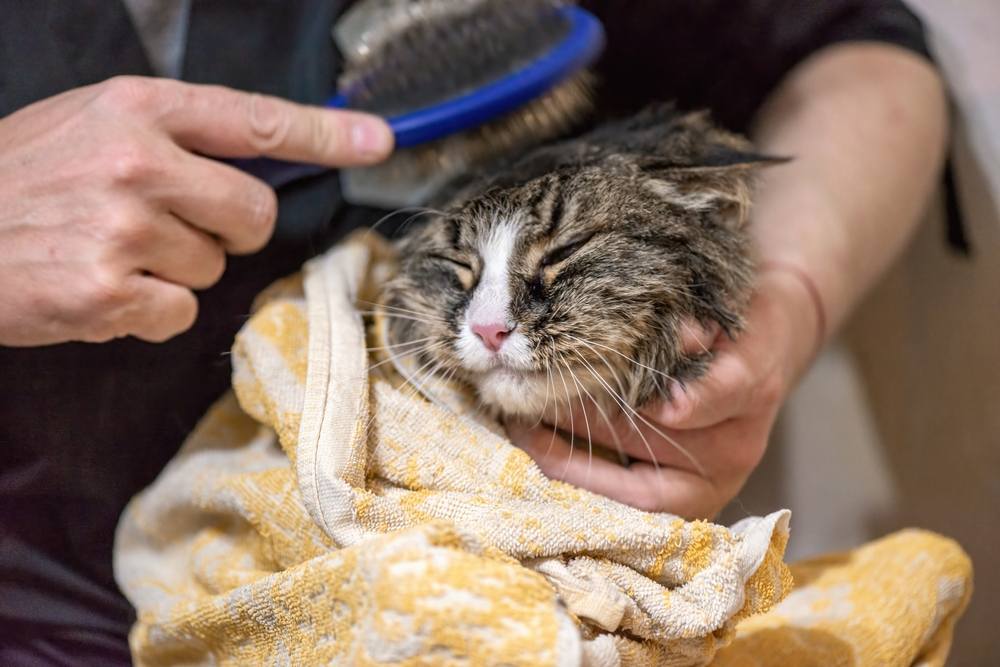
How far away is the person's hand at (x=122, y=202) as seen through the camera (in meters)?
0.82

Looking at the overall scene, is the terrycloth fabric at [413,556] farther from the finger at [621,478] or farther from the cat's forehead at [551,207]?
the cat's forehead at [551,207]

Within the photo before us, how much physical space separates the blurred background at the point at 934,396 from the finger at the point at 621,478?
33cm

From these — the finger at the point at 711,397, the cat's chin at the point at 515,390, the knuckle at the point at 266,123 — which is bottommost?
the finger at the point at 711,397

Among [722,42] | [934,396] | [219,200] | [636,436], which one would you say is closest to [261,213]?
[219,200]

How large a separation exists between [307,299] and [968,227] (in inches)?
43.3

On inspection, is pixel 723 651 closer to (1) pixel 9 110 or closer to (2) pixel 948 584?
(2) pixel 948 584

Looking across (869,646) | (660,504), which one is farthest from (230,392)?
(869,646)

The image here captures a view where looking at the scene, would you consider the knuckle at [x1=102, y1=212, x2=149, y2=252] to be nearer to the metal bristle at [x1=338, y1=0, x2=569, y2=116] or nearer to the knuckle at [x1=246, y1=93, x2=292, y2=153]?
the knuckle at [x1=246, y1=93, x2=292, y2=153]

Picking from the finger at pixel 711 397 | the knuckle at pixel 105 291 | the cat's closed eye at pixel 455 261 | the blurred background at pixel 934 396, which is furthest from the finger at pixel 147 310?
the blurred background at pixel 934 396

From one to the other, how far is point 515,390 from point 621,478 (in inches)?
6.1

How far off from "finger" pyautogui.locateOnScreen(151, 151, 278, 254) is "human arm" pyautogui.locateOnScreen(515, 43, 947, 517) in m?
0.38

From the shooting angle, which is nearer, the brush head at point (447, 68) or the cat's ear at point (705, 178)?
the cat's ear at point (705, 178)

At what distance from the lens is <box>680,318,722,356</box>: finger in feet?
2.78

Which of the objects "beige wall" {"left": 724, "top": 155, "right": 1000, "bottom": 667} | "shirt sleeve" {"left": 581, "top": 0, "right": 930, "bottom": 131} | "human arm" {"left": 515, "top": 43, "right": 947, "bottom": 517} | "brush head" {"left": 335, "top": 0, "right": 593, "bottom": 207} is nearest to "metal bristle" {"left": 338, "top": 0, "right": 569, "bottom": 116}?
"brush head" {"left": 335, "top": 0, "right": 593, "bottom": 207}
